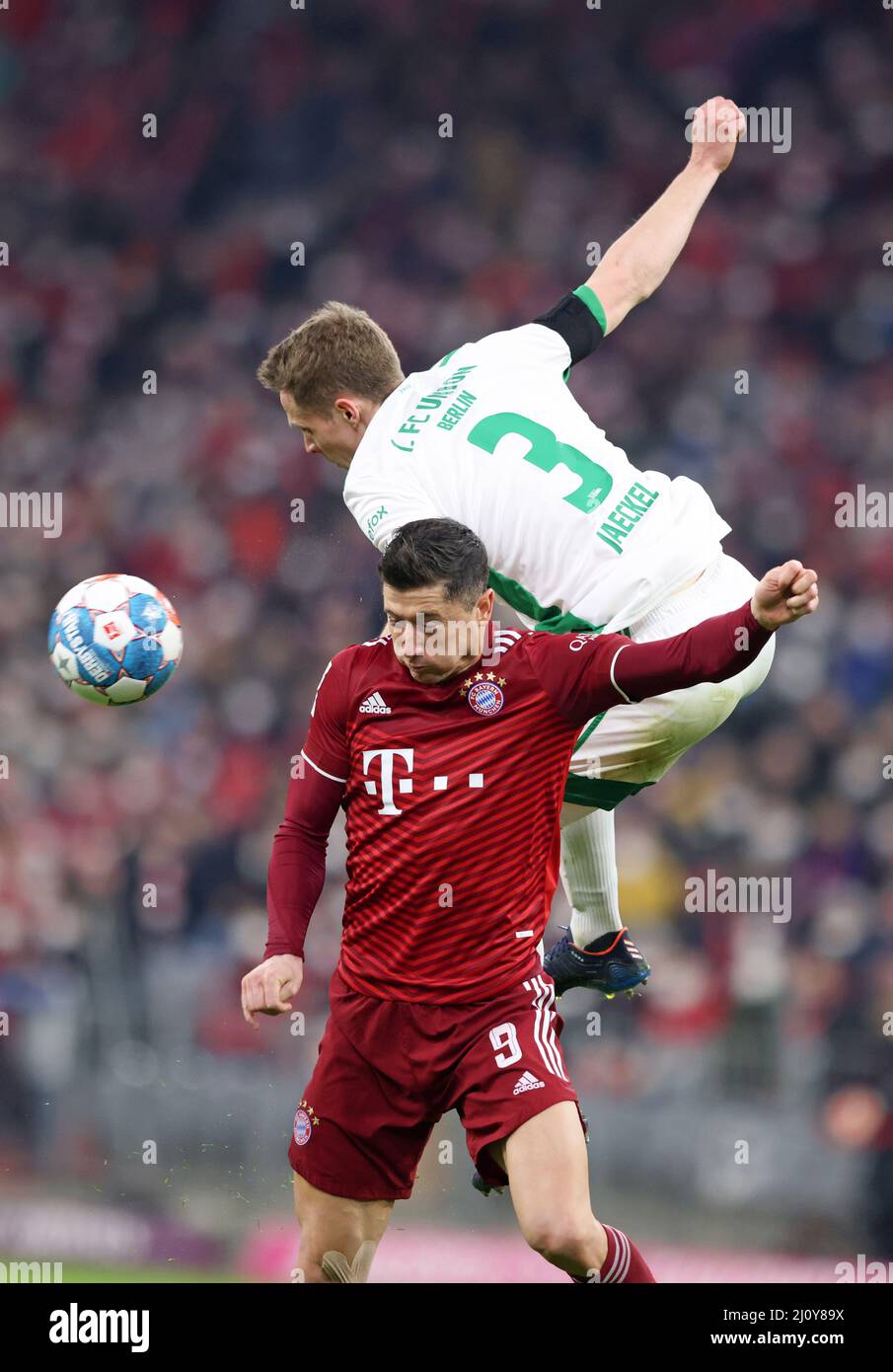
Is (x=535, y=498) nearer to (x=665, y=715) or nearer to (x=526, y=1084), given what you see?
(x=665, y=715)

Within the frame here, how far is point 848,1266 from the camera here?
6434mm

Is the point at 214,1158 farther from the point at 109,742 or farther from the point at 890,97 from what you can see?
the point at 890,97

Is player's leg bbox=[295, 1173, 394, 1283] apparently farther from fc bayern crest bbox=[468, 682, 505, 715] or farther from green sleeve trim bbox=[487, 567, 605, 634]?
green sleeve trim bbox=[487, 567, 605, 634]

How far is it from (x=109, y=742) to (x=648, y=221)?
4191 millimetres

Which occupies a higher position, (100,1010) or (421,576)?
(421,576)

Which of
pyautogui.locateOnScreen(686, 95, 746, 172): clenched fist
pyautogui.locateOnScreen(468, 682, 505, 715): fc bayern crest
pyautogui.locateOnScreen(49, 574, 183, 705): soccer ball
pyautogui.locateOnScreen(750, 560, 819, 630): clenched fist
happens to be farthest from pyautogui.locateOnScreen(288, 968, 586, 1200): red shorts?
pyautogui.locateOnScreen(686, 95, 746, 172): clenched fist

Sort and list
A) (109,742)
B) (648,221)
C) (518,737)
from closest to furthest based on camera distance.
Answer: (518,737) → (648,221) → (109,742)

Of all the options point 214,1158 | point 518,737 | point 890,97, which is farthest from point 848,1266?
point 890,97

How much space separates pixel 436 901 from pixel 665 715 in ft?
3.10

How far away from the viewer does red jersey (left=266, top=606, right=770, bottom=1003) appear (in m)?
3.66

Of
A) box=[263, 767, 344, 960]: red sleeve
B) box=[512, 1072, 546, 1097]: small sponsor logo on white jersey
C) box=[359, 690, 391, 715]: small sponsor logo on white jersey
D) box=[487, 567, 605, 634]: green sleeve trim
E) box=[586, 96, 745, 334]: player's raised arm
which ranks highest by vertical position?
box=[586, 96, 745, 334]: player's raised arm

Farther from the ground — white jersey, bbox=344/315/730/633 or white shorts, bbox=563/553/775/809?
white jersey, bbox=344/315/730/633

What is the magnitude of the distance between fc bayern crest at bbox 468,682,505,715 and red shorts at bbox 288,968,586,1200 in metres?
0.62

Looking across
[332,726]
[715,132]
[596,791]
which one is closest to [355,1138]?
[332,726]
